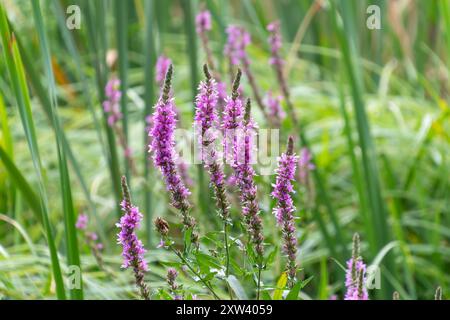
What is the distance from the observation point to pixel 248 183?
4.14 feet

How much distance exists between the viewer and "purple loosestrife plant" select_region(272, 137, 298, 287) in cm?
126

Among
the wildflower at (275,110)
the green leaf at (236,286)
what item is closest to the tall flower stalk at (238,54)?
the wildflower at (275,110)

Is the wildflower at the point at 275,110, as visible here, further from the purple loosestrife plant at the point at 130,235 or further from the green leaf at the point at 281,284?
the purple loosestrife plant at the point at 130,235

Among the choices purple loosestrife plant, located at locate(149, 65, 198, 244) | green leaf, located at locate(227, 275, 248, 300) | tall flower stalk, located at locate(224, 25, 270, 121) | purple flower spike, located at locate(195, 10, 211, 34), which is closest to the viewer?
purple loosestrife plant, located at locate(149, 65, 198, 244)

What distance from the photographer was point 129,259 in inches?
52.1

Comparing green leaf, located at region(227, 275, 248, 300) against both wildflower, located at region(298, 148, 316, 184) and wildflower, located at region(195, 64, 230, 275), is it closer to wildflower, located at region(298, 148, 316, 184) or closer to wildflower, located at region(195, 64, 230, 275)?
wildflower, located at region(195, 64, 230, 275)

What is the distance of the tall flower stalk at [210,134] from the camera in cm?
123

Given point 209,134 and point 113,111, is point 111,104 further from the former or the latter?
point 209,134

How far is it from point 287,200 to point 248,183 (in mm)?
77

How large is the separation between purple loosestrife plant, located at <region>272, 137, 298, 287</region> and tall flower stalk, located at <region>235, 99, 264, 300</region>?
0.04 metres

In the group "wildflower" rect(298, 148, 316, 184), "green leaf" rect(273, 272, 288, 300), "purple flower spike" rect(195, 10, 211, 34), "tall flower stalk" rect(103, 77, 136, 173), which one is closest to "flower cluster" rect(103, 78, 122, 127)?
"tall flower stalk" rect(103, 77, 136, 173)
